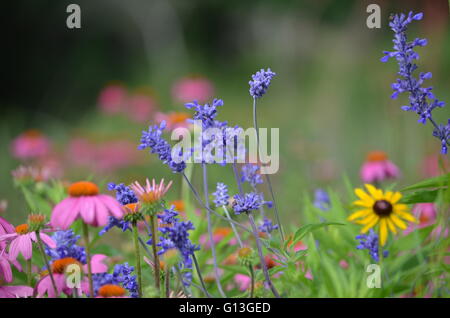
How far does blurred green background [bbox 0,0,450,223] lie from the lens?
3.03m

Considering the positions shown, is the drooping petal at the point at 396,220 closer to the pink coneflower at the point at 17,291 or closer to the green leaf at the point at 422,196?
the green leaf at the point at 422,196

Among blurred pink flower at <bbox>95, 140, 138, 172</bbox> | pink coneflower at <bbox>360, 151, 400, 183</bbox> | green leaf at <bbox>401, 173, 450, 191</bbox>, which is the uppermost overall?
blurred pink flower at <bbox>95, 140, 138, 172</bbox>

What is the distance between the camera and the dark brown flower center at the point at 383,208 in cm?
87

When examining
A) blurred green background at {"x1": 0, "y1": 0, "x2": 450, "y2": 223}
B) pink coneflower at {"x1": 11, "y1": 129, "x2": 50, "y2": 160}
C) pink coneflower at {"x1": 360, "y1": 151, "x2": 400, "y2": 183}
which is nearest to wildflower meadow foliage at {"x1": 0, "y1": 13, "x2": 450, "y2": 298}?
pink coneflower at {"x1": 360, "y1": 151, "x2": 400, "y2": 183}

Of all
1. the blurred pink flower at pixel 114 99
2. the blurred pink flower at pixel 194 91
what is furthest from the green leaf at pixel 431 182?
the blurred pink flower at pixel 114 99

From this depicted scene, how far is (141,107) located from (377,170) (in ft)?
5.26

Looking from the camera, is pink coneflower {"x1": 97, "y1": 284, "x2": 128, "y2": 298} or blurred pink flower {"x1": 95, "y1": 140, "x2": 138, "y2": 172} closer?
pink coneflower {"x1": 97, "y1": 284, "x2": 128, "y2": 298}

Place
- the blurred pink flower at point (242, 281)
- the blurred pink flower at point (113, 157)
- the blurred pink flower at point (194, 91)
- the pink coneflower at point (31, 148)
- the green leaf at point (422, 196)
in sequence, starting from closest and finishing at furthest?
the green leaf at point (422, 196) < the blurred pink flower at point (242, 281) < the pink coneflower at point (31, 148) < the blurred pink flower at point (113, 157) < the blurred pink flower at point (194, 91)

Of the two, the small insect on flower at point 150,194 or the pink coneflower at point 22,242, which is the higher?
the small insect on flower at point 150,194

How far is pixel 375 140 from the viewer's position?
11.8 ft

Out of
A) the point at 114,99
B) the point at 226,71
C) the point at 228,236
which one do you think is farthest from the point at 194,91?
the point at 226,71

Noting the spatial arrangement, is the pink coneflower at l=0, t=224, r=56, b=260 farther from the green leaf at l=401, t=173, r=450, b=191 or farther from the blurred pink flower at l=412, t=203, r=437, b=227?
the blurred pink flower at l=412, t=203, r=437, b=227

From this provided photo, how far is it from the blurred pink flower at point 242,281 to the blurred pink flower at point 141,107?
185cm

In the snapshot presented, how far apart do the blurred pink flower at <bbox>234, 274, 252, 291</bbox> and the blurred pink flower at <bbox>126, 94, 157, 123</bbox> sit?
1.85 m
